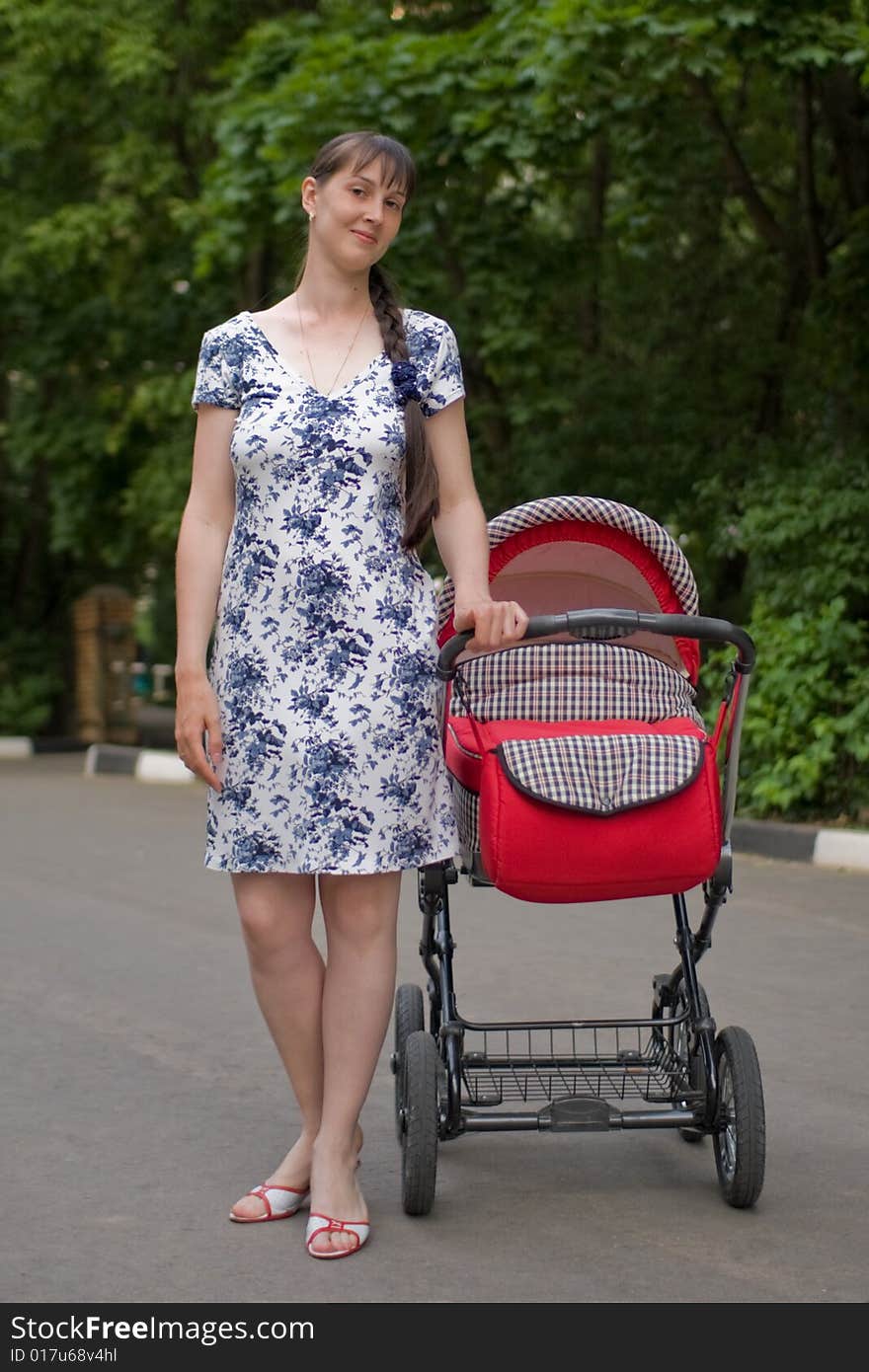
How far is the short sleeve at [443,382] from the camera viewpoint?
396 centimetres

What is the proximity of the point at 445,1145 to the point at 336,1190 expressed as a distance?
882 mm

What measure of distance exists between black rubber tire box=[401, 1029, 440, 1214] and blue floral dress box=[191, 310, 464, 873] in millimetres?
417

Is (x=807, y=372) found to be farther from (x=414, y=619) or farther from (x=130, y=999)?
(x=414, y=619)

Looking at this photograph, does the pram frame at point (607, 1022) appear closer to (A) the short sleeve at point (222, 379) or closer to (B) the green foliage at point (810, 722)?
(A) the short sleeve at point (222, 379)

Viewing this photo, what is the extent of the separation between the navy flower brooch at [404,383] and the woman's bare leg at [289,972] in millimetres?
927

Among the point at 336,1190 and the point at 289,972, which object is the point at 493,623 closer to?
the point at 289,972

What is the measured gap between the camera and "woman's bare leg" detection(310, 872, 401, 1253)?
154 inches

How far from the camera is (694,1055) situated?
4250mm

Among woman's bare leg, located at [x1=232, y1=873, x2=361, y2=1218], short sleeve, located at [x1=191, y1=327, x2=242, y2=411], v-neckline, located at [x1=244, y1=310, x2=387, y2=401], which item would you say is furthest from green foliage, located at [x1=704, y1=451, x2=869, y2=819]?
short sleeve, located at [x1=191, y1=327, x2=242, y2=411]

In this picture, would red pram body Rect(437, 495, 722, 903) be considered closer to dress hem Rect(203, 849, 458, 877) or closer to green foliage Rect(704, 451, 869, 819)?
dress hem Rect(203, 849, 458, 877)

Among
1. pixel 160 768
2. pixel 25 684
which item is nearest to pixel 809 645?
pixel 160 768

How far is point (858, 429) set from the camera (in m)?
13.2

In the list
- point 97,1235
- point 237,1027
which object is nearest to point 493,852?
point 97,1235

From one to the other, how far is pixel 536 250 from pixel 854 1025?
389 inches
